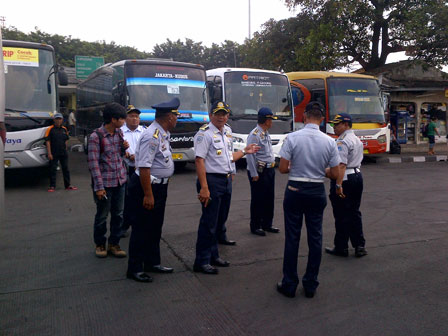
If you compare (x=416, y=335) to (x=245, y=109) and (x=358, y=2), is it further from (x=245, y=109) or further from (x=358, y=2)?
(x=358, y=2)

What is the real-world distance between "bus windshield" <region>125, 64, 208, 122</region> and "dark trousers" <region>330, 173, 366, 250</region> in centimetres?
717

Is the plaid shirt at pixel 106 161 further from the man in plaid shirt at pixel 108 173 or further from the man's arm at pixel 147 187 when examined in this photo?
the man's arm at pixel 147 187

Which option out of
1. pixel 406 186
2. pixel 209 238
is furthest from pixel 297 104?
pixel 209 238

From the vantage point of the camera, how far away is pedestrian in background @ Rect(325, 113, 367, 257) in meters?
5.18

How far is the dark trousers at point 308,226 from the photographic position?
414cm

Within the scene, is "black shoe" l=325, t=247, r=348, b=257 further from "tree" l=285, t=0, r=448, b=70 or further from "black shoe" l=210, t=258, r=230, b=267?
"tree" l=285, t=0, r=448, b=70

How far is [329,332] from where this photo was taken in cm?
Result: 348

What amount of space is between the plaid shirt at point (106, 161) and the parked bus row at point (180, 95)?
5616 mm

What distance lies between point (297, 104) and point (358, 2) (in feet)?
22.8

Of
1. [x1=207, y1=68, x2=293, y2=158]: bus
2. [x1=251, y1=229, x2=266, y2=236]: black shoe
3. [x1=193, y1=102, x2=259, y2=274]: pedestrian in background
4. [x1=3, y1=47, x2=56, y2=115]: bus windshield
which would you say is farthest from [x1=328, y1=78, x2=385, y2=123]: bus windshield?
[x1=193, y1=102, x2=259, y2=274]: pedestrian in background

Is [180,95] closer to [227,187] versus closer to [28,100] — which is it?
[28,100]

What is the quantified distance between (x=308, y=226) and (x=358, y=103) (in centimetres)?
1199

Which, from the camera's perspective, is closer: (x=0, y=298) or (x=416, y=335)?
(x=416, y=335)

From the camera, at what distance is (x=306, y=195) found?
4129 mm
